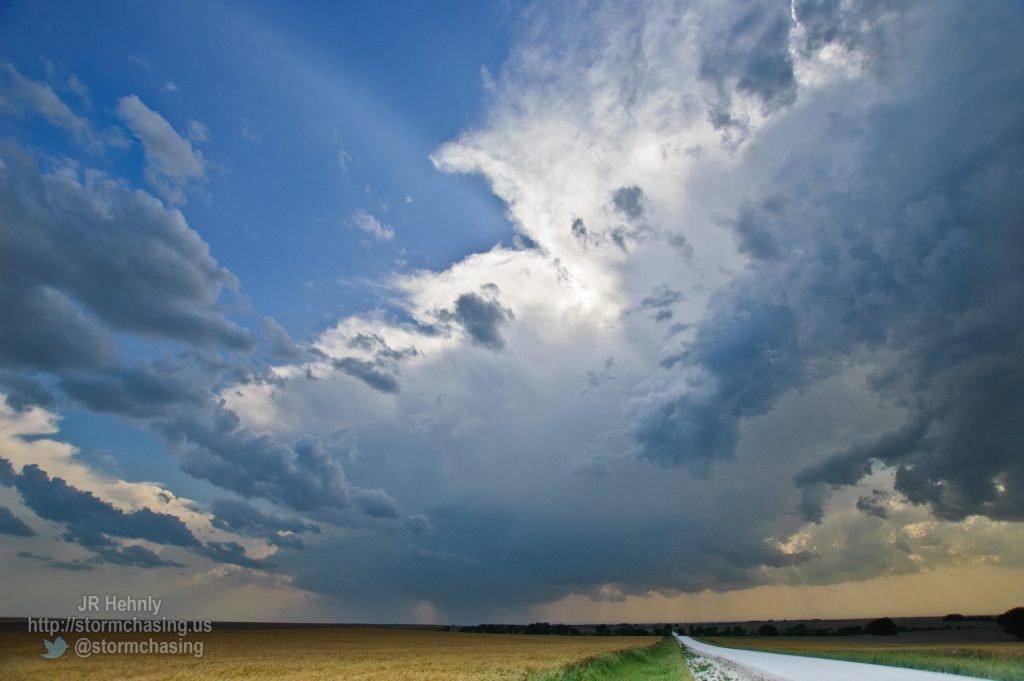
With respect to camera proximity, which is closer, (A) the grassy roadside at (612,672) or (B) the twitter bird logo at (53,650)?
(A) the grassy roadside at (612,672)

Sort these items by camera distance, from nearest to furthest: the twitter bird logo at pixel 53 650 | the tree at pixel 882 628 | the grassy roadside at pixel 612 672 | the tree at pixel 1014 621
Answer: the grassy roadside at pixel 612 672
the twitter bird logo at pixel 53 650
the tree at pixel 1014 621
the tree at pixel 882 628

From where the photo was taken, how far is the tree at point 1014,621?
8881cm

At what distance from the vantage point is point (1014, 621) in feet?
297

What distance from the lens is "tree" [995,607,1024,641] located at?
88812 millimetres

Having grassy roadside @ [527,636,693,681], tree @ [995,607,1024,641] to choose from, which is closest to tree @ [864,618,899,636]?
tree @ [995,607,1024,641]

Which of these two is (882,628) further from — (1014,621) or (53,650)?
(53,650)

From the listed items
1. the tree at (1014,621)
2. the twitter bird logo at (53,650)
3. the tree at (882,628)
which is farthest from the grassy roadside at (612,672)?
the tree at (882,628)

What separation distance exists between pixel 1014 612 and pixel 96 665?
5010 inches

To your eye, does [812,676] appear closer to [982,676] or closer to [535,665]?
[982,676]

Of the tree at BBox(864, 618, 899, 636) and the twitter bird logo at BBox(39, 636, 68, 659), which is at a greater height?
the twitter bird logo at BBox(39, 636, 68, 659)

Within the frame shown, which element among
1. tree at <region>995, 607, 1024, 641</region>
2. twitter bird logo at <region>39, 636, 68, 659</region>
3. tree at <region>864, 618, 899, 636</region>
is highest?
twitter bird logo at <region>39, 636, 68, 659</region>

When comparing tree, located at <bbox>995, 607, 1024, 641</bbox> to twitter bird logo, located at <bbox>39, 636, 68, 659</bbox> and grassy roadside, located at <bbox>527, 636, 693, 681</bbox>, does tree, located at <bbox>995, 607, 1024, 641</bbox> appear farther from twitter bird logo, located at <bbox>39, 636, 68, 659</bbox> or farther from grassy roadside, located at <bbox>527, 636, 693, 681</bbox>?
twitter bird logo, located at <bbox>39, 636, 68, 659</bbox>

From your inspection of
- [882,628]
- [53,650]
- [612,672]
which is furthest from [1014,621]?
[53,650]

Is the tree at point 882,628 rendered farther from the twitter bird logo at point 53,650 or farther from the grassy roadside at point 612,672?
the twitter bird logo at point 53,650
